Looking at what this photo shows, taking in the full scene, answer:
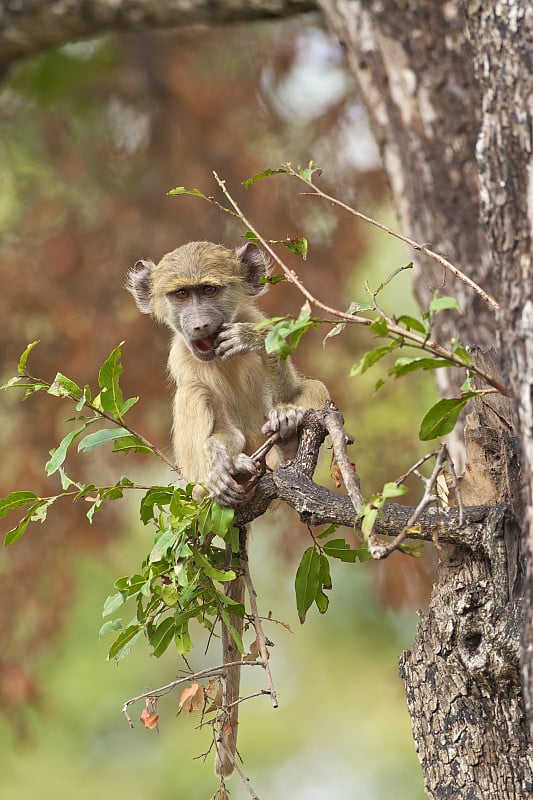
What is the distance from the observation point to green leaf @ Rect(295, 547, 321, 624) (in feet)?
10.4

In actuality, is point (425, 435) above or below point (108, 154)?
below

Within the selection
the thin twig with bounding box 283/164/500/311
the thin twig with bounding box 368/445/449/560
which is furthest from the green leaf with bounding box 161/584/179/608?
the thin twig with bounding box 283/164/500/311

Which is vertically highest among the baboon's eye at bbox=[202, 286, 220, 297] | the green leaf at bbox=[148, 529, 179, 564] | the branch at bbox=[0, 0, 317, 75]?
the branch at bbox=[0, 0, 317, 75]

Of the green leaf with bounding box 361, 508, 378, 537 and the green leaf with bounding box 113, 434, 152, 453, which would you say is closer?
the green leaf with bounding box 361, 508, 378, 537

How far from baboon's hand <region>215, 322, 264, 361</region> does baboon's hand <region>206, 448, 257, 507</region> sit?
37 cm

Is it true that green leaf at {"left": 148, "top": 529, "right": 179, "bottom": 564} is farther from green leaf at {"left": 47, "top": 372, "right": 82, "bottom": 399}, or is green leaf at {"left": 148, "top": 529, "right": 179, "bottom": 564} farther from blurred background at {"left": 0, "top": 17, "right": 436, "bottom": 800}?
blurred background at {"left": 0, "top": 17, "right": 436, "bottom": 800}

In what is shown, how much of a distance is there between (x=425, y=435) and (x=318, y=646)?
11.4m

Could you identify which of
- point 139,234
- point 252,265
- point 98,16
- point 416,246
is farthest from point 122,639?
point 139,234

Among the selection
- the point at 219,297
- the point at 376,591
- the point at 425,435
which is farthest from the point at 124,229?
the point at 425,435

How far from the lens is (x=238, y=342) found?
3984 mm

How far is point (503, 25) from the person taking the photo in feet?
8.59

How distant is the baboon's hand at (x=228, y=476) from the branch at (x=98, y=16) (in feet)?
9.74

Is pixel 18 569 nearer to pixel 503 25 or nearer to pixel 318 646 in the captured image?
pixel 503 25

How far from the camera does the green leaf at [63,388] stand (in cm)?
305
